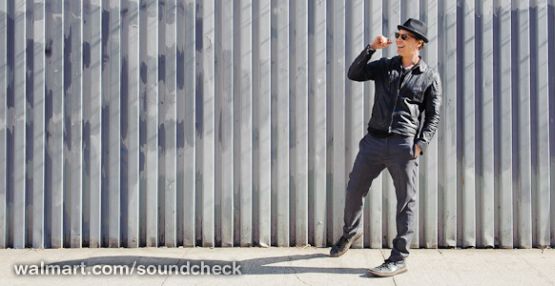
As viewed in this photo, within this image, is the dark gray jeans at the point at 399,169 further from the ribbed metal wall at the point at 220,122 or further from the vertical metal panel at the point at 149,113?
the vertical metal panel at the point at 149,113

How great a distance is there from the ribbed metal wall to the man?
2.42 ft

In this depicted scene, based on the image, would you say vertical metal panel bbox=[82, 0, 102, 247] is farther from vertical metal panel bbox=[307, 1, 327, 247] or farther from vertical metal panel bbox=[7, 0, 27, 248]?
vertical metal panel bbox=[307, 1, 327, 247]

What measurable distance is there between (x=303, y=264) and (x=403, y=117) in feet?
4.56

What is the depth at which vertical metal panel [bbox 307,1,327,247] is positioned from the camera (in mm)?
5469

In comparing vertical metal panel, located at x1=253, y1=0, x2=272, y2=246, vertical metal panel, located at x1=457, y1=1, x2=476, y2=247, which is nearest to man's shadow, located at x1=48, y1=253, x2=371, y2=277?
A: vertical metal panel, located at x1=253, y1=0, x2=272, y2=246

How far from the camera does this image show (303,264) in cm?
493

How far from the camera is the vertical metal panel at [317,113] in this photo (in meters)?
5.47

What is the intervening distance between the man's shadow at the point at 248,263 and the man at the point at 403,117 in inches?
15.2

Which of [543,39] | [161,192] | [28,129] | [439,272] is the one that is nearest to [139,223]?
[161,192]

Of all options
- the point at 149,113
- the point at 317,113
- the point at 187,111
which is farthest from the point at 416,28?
the point at 149,113

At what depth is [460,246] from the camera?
5.50m

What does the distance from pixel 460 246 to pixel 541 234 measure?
0.70 m

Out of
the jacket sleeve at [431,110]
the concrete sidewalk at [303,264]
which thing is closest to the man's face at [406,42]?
the jacket sleeve at [431,110]

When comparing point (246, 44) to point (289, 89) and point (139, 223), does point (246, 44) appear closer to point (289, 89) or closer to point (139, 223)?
point (289, 89)
